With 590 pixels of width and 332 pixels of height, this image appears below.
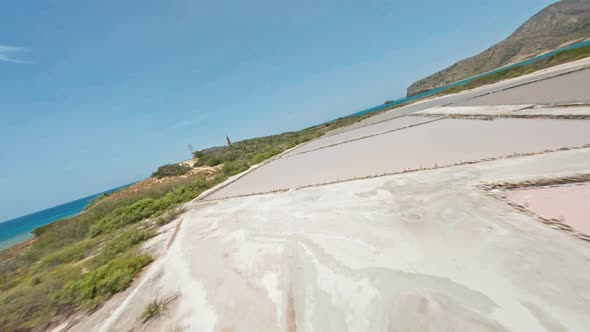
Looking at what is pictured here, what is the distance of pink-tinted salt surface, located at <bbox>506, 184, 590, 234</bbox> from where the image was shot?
9.51 feet

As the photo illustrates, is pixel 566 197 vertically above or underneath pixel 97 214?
underneath

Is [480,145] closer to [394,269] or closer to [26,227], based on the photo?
[394,269]

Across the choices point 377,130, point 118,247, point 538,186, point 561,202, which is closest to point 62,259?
point 118,247

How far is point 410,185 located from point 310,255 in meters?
3.42

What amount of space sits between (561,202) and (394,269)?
303cm

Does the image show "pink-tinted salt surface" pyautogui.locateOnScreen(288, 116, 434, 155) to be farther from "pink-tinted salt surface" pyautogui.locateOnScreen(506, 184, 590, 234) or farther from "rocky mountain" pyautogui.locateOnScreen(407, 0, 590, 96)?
"rocky mountain" pyautogui.locateOnScreen(407, 0, 590, 96)

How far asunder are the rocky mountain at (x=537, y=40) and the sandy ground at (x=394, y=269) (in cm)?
9706

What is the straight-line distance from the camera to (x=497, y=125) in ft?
29.2

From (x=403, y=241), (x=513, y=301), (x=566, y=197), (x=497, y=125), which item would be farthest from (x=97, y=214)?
(x=497, y=125)

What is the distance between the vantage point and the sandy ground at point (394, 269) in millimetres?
2225

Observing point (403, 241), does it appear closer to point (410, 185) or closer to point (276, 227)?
point (410, 185)

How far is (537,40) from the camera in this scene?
73.1m

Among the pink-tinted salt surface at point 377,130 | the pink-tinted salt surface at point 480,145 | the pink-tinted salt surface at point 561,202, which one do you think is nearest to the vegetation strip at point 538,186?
the pink-tinted salt surface at point 561,202

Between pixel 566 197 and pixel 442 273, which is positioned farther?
pixel 566 197
